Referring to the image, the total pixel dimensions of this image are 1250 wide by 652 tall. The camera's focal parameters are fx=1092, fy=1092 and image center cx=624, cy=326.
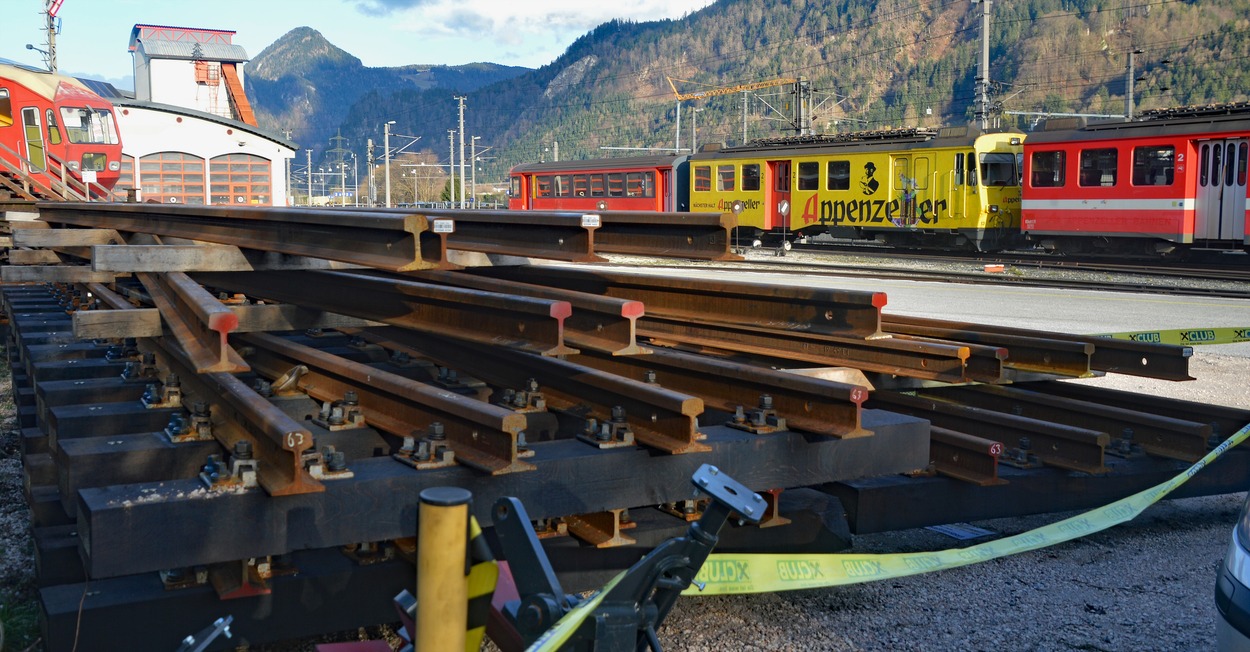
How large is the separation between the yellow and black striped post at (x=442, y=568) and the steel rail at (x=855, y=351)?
357 centimetres

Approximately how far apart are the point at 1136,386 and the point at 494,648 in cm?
750

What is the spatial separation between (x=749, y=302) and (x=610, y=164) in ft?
110

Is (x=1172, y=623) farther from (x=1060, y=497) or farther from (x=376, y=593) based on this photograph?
(x=376, y=593)

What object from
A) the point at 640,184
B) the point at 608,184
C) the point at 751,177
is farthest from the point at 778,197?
the point at 608,184

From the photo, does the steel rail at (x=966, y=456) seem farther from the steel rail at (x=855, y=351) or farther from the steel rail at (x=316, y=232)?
the steel rail at (x=316, y=232)

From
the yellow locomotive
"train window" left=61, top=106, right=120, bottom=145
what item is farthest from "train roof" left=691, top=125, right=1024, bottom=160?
"train window" left=61, top=106, right=120, bottom=145

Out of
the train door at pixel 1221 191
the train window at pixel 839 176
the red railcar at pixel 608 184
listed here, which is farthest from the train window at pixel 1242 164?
the red railcar at pixel 608 184

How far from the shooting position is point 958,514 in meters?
5.18

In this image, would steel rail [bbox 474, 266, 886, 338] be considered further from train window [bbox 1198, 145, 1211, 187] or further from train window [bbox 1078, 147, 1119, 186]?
train window [bbox 1078, 147, 1119, 186]

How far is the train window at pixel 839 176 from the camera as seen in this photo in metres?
29.8

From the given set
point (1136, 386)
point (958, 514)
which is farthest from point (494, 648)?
point (1136, 386)

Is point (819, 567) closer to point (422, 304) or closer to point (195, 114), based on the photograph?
point (422, 304)

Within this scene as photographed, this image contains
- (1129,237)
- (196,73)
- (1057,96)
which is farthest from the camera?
(1057,96)

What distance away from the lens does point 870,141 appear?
96.7 feet
